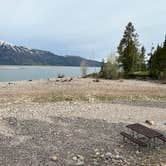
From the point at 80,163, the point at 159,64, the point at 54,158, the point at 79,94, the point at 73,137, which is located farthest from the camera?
the point at 159,64

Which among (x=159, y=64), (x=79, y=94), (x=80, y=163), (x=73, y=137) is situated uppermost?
(x=159, y=64)

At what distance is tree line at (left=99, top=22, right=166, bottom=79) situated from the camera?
4853 cm

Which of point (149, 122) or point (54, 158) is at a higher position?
point (149, 122)

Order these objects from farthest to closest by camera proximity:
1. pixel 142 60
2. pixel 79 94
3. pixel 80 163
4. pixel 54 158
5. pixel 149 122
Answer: pixel 142 60, pixel 79 94, pixel 149 122, pixel 54 158, pixel 80 163

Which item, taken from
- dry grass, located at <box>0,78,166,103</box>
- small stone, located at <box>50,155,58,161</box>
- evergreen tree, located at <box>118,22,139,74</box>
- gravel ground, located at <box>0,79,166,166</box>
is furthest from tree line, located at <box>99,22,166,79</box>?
small stone, located at <box>50,155,58,161</box>

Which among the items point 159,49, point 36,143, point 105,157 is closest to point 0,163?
point 36,143

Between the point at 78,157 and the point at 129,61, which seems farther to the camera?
the point at 129,61

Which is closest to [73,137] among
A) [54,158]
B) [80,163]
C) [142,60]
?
[54,158]

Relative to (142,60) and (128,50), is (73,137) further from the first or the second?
(142,60)

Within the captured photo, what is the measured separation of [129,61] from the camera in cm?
5322

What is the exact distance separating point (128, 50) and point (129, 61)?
2.15 m

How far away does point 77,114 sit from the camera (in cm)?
1435

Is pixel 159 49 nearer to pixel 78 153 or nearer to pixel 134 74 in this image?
pixel 134 74

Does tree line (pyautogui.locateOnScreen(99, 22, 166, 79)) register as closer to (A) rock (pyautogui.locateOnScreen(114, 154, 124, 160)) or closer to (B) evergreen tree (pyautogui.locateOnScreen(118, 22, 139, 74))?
(B) evergreen tree (pyautogui.locateOnScreen(118, 22, 139, 74))
